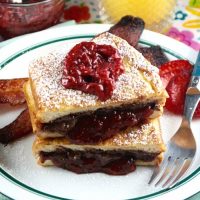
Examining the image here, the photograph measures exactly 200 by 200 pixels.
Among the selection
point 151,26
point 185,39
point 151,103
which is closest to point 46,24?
point 151,26

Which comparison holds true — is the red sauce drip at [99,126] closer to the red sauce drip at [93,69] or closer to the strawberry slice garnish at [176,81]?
the red sauce drip at [93,69]

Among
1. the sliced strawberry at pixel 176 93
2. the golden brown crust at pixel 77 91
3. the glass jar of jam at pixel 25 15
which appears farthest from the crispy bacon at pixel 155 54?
the glass jar of jam at pixel 25 15

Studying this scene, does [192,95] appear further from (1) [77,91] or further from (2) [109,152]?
(1) [77,91]

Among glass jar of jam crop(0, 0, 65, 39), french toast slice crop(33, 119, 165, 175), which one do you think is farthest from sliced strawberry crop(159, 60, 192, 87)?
glass jar of jam crop(0, 0, 65, 39)

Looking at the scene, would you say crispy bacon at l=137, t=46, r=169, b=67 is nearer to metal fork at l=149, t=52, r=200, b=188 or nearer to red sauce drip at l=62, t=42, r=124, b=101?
metal fork at l=149, t=52, r=200, b=188

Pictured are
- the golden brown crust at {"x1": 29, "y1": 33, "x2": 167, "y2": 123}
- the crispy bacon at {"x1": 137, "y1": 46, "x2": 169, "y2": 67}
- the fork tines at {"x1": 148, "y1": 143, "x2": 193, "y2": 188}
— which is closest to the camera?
the golden brown crust at {"x1": 29, "y1": 33, "x2": 167, "y2": 123}
